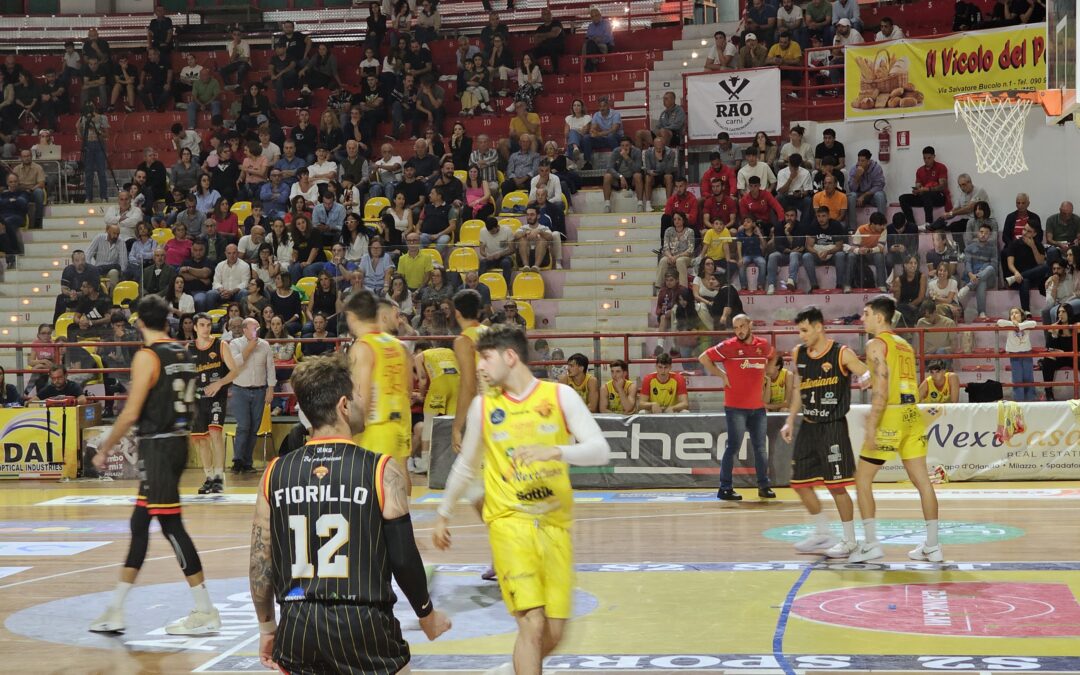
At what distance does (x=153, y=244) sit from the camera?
21.9 m

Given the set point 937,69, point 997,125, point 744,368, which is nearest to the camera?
point 744,368

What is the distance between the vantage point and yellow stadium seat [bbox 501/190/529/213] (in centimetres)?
2161

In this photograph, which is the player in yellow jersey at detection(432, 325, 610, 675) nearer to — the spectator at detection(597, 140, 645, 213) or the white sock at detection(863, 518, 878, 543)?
the white sock at detection(863, 518, 878, 543)

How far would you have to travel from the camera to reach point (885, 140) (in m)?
21.7

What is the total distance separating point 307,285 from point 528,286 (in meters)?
3.95

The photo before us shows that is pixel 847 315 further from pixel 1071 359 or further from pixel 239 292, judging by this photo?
pixel 239 292

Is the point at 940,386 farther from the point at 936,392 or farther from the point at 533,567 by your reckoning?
the point at 533,567

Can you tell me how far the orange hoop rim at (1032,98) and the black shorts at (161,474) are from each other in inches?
312

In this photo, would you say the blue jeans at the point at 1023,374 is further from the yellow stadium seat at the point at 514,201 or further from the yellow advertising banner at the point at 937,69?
the yellow stadium seat at the point at 514,201

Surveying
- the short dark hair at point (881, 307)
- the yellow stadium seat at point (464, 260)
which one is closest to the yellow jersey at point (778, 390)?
the yellow stadium seat at point (464, 260)

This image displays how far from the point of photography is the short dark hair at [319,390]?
450 centimetres

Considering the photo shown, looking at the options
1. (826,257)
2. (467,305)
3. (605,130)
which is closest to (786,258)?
(826,257)

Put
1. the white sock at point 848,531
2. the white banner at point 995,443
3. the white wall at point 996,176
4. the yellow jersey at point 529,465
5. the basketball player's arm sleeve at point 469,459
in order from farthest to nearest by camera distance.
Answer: the white wall at point 996,176 → the white banner at point 995,443 → the white sock at point 848,531 → the basketball player's arm sleeve at point 469,459 → the yellow jersey at point 529,465

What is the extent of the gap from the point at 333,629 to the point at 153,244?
18.7 metres
